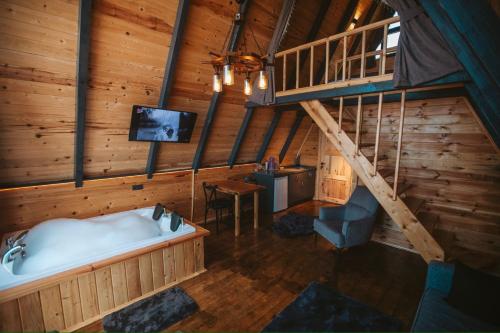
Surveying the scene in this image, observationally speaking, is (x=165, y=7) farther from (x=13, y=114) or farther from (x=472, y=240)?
(x=472, y=240)

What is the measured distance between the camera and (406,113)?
3660 millimetres

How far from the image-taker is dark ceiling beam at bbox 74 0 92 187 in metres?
2.38

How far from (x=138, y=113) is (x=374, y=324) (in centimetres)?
360

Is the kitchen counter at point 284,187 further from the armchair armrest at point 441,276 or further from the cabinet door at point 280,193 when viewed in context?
the armchair armrest at point 441,276

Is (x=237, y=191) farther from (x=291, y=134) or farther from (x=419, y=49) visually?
(x=419, y=49)

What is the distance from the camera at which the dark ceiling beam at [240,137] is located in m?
4.77

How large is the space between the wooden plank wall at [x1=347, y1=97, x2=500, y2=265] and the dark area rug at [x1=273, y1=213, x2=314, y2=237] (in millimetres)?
1758

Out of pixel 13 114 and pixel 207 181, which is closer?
pixel 13 114

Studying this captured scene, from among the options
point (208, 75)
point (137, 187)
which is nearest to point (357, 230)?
point (208, 75)

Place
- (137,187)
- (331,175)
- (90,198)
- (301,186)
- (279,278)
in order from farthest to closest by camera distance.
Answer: (331,175) → (301,186) → (137,187) → (90,198) → (279,278)

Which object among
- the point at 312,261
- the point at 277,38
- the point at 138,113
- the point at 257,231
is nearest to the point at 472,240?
the point at 312,261

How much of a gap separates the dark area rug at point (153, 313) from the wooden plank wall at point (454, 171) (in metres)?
2.98

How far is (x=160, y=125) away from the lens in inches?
145

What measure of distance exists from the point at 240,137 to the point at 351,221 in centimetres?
271
